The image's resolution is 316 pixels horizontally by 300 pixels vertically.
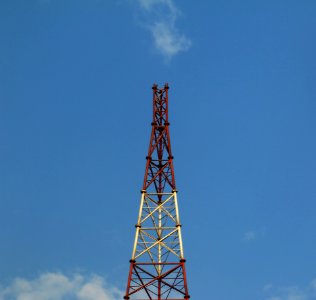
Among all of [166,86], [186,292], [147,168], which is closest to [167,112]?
[166,86]

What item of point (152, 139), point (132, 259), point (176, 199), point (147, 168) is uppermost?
point (152, 139)

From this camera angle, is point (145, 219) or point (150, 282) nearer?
point (150, 282)

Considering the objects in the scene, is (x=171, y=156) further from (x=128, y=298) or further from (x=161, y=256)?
(x=128, y=298)

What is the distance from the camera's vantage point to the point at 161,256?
37.8 meters

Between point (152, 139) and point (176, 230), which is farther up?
point (152, 139)

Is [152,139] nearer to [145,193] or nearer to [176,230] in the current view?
[145,193]

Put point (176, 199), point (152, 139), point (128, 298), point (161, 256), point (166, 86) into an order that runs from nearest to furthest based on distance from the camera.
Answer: point (128, 298) < point (161, 256) < point (176, 199) < point (152, 139) < point (166, 86)

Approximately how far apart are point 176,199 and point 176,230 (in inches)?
111

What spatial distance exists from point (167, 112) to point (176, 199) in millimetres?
8764

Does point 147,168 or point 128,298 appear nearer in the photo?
point 128,298

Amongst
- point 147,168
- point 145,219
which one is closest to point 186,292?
point 145,219

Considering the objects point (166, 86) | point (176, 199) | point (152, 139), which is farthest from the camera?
point (166, 86)

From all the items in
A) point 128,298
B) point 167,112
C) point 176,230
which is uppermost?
point 167,112

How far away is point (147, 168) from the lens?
4197 cm
